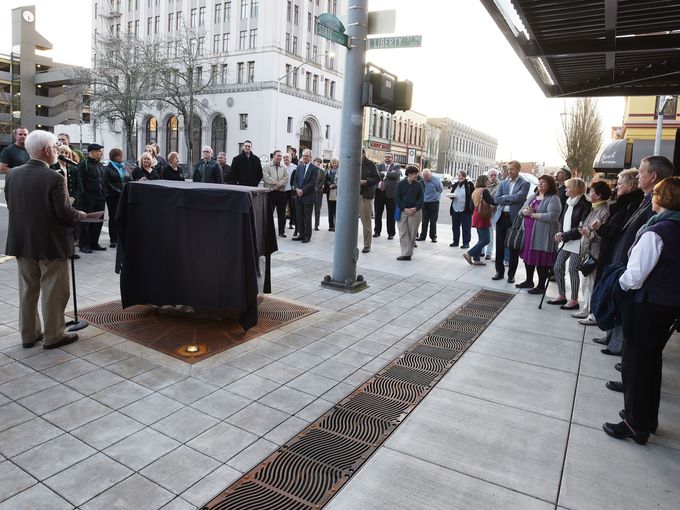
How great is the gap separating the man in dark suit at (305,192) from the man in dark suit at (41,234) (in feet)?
24.2

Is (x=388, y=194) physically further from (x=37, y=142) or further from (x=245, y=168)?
(x=37, y=142)

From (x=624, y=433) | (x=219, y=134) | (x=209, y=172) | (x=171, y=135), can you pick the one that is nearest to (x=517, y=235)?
(x=624, y=433)

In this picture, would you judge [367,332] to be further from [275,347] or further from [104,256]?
[104,256]

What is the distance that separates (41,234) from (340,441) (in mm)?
3236

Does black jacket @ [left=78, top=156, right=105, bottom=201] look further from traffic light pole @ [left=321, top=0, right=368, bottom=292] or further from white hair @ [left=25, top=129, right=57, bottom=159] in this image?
white hair @ [left=25, top=129, right=57, bottom=159]

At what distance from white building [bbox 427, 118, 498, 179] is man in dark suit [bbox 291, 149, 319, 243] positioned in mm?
89505

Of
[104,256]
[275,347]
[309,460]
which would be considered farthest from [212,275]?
[104,256]

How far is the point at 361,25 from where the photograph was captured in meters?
7.33

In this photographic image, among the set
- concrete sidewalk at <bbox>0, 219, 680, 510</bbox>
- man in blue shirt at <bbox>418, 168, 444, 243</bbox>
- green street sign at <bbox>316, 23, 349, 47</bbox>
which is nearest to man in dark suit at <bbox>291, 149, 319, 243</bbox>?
man in blue shirt at <bbox>418, 168, 444, 243</bbox>

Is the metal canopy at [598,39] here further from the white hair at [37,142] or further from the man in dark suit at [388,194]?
the man in dark suit at [388,194]

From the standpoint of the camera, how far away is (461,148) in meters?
110

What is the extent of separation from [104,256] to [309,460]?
732cm

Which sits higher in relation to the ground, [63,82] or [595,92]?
[63,82]

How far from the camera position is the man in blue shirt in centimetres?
1286
